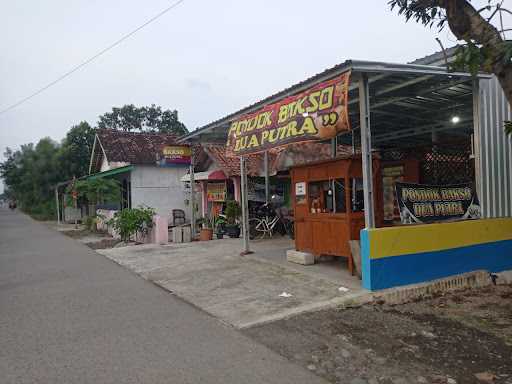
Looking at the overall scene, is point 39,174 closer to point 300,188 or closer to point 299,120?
point 300,188

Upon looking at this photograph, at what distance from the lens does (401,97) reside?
8.06 m

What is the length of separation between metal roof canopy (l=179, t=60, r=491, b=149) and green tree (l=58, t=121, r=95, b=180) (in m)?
23.1

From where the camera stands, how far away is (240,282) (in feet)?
24.4

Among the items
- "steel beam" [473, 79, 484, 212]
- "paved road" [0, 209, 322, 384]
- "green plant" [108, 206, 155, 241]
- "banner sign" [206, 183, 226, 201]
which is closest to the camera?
"paved road" [0, 209, 322, 384]

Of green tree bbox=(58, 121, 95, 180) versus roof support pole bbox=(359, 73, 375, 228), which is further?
green tree bbox=(58, 121, 95, 180)

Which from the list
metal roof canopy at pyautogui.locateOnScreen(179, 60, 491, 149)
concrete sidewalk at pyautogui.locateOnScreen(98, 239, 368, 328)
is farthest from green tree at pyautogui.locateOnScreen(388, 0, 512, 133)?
concrete sidewalk at pyautogui.locateOnScreen(98, 239, 368, 328)

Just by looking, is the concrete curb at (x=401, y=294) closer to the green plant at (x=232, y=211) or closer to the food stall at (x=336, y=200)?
the food stall at (x=336, y=200)

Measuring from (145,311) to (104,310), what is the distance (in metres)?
0.63

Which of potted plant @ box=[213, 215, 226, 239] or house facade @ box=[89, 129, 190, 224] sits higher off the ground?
house facade @ box=[89, 129, 190, 224]

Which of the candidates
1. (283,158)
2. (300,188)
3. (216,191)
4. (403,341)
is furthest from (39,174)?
(403,341)

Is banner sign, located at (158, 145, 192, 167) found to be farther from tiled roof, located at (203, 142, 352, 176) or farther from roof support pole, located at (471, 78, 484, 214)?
roof support pole, located at (471, 78, 484, 214)

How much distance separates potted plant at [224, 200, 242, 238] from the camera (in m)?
14.2

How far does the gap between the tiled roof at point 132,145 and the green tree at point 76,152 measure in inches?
344

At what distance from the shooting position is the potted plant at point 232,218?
14.2 metres
